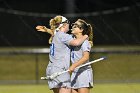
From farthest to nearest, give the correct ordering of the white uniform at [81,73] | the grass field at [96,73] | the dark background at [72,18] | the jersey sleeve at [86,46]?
the dark background at [72,18] < the grass field at [96,73] < the white uniform at [81,73] < the jersey sleeve at [86,46]

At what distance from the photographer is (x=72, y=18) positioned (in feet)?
87.9

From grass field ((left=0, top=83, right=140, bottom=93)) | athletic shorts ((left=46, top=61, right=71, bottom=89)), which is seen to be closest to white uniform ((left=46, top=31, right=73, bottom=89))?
athletic shorts ((left=46, top=61, right=71, bottom=89))

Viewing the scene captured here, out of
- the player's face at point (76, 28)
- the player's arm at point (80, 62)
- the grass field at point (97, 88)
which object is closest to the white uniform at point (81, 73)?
the player's arm at point (80, 62)

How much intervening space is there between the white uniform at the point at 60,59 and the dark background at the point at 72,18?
1792 cm

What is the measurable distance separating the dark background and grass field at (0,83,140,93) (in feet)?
34.2

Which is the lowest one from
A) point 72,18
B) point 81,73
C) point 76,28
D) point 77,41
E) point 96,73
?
point 81,73

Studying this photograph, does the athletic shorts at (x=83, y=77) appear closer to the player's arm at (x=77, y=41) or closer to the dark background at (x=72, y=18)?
the player's arm at (x=77, y=41)

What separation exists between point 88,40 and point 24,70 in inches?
455

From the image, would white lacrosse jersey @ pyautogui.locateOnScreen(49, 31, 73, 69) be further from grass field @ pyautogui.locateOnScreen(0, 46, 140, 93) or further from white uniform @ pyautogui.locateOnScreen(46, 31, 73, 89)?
grass field @ pyautogui.locateOnScreen(0, 46, 140, 93)

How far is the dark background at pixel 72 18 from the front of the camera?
27.4 meters

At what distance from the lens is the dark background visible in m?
27.4

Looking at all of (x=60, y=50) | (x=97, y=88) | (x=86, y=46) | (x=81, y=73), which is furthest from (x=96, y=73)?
(x=60, y=50)

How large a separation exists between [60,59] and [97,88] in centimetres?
719

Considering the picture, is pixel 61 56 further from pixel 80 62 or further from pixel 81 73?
pixel 81 73
